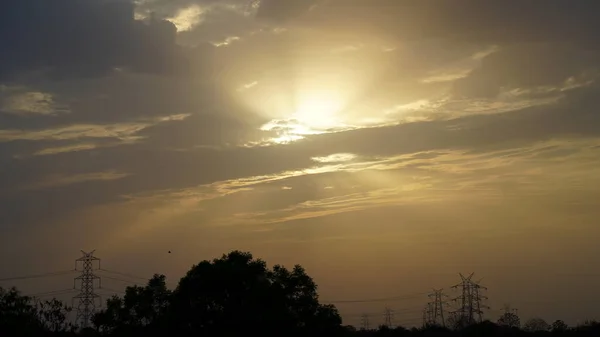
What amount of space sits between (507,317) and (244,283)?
114 m

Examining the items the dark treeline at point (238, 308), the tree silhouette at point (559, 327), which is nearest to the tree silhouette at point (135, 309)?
the dark treeline at point (238, 308)

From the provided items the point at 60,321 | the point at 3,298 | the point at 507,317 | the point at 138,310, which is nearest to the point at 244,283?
the point at 138,310

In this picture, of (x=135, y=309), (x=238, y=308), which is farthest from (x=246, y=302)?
(x=135, y=309)

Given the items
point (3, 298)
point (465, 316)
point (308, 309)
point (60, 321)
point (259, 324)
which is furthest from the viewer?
point (465, 316)

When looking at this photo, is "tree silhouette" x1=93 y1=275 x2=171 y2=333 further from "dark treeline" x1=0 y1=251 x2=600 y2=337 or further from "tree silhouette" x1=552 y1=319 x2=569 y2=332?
"tree silhouette" x1=552 y1=319 x2=569 y2=332

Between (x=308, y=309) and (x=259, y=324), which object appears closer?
(x=259, y=324)

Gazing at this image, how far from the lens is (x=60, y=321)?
404ft

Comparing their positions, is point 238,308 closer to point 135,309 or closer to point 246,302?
point 246,302

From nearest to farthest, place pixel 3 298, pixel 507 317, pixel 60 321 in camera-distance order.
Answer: pixel 3 298
pixel 60 321
pixel 507 317

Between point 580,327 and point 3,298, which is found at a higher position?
point 3,298

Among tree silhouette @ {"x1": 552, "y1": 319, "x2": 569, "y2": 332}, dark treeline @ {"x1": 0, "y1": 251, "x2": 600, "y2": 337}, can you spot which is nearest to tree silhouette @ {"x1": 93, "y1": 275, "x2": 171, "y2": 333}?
dark treeline @ {"x1": 0, "y1": 251, "x2": 600, "y2": 337}

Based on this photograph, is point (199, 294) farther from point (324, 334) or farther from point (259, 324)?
point (324, 334)

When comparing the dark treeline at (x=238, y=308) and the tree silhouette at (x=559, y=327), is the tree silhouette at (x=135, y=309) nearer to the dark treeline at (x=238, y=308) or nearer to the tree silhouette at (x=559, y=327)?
the dark treeline at (x=238, y=308)

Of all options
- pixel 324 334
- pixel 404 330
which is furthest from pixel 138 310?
pixel 404 330
